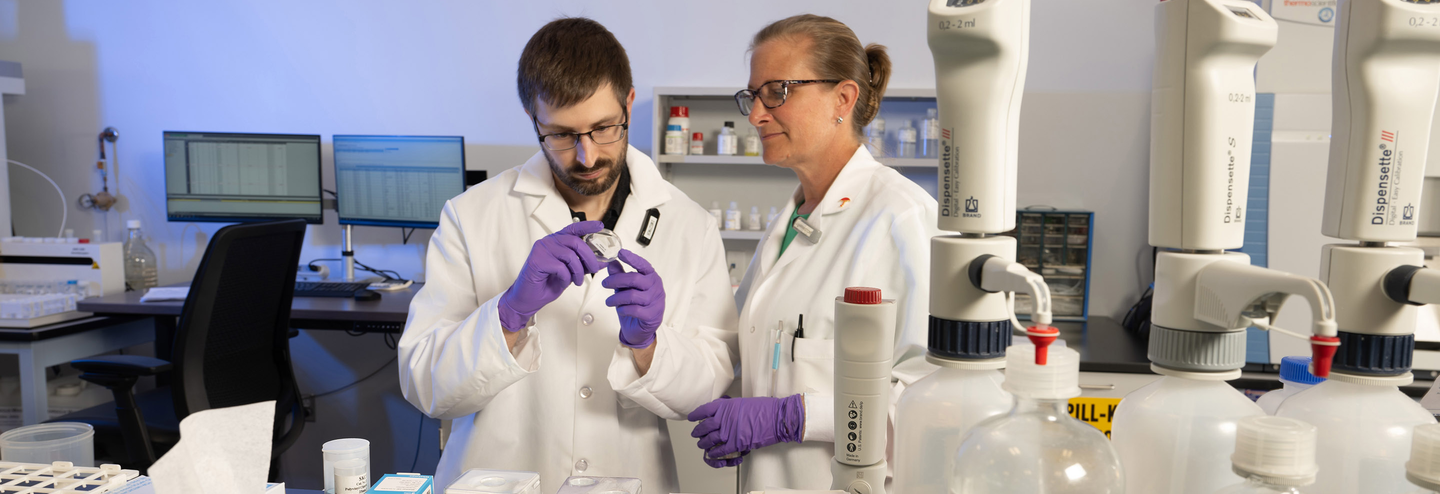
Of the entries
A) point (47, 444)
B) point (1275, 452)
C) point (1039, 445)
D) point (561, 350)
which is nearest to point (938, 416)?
point (1039, 445)

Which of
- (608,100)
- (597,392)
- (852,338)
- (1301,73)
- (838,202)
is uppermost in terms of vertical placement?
(1301,73)

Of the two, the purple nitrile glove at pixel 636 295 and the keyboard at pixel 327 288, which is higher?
the purple nitrile glove at pixel 636 295

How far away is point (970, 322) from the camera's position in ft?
1.98

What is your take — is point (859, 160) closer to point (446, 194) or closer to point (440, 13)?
point (446, 194)

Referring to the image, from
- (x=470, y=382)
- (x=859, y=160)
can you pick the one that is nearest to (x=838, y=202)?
(x=859, y=160)

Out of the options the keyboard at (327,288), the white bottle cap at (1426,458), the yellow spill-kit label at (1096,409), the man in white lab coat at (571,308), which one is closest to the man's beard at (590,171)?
the man in white lab coat at (571,308)

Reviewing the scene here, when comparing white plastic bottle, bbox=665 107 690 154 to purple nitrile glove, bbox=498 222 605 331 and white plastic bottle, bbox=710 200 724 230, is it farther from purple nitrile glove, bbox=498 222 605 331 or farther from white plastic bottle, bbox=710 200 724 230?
purple nitrile glove, bbox=498 222 605 331

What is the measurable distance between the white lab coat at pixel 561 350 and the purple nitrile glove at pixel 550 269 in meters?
0.08

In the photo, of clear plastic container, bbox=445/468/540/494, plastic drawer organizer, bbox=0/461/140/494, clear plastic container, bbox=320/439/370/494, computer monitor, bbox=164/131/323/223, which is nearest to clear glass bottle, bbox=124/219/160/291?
computer monitor, bbox=164/131/323/223

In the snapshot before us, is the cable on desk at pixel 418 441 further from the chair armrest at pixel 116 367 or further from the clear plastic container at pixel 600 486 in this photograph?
the clear plastic container at pixel 600 486

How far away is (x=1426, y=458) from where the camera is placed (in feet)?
1.65

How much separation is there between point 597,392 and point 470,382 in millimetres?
247

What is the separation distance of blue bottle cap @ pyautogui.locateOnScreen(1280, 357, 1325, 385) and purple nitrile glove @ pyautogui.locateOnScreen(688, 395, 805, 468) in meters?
0.71

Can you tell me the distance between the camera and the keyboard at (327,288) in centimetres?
299
